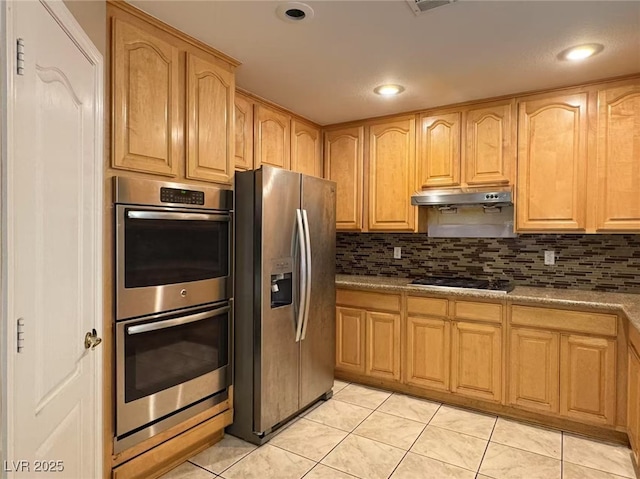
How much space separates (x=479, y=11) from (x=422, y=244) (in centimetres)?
213

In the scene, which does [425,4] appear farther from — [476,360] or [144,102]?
[476,360]

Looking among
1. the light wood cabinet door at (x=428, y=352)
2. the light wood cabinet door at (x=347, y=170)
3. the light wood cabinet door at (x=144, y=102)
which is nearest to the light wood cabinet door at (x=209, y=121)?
the light wood cabinet door at (x=144, y=102)

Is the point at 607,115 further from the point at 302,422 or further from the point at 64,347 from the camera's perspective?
the point at 64,347

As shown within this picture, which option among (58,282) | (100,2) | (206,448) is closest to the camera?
(58,282)

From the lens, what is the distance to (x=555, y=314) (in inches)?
101

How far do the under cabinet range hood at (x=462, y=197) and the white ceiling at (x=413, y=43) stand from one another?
744 mm

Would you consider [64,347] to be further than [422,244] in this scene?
No

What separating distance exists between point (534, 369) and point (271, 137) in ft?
8.61

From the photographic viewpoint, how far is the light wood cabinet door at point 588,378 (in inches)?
95.3

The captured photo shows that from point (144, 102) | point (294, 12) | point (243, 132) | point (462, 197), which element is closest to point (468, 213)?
point (462, 197)

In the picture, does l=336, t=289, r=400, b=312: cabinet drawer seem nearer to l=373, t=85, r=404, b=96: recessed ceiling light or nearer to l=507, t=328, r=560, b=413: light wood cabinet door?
l=507, t=328, r=560, b=413: light wood cabinet door

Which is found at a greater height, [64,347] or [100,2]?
[100,2]

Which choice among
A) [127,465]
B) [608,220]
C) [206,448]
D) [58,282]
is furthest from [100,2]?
[608,220]

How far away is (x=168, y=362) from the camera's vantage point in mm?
2031
